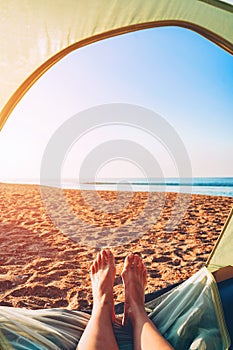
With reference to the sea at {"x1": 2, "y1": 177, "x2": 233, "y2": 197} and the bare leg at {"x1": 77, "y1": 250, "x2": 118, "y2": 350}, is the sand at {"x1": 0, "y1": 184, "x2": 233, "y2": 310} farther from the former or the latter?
the sea at {"x1": 2, "y1": 177, "x2": 233, "y2": 197}

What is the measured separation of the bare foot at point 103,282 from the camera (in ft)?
4.01

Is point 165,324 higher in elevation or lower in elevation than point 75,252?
higher

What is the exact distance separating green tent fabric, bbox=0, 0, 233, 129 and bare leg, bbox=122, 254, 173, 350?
86cm

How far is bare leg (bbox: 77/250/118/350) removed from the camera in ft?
3.14

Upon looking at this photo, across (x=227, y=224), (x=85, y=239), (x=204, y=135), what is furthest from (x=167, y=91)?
(x=227, y=224)

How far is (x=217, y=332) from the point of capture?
3.50 feet

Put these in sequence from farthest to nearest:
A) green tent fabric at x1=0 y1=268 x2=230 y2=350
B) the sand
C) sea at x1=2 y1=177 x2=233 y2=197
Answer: sea at x1=2 y1=177 x2=233 y2=197 < the sand < green tent fabric at x1=0 y1=268 x2=230 y2=350

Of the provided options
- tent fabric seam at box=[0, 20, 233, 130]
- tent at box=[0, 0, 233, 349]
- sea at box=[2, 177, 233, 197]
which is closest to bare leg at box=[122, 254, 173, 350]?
tent at box=[0, 0, 233, 349]

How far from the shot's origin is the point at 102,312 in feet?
3.81

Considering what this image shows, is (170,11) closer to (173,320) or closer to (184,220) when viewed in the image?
(173,320)

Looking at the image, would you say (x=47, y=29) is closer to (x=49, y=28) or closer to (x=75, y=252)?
(x=49, y=28)

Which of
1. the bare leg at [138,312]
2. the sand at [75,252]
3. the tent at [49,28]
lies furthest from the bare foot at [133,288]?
the sand at [75,252]

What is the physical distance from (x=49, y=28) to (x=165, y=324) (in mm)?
1160

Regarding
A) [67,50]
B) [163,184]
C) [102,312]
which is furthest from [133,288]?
[163,184]
